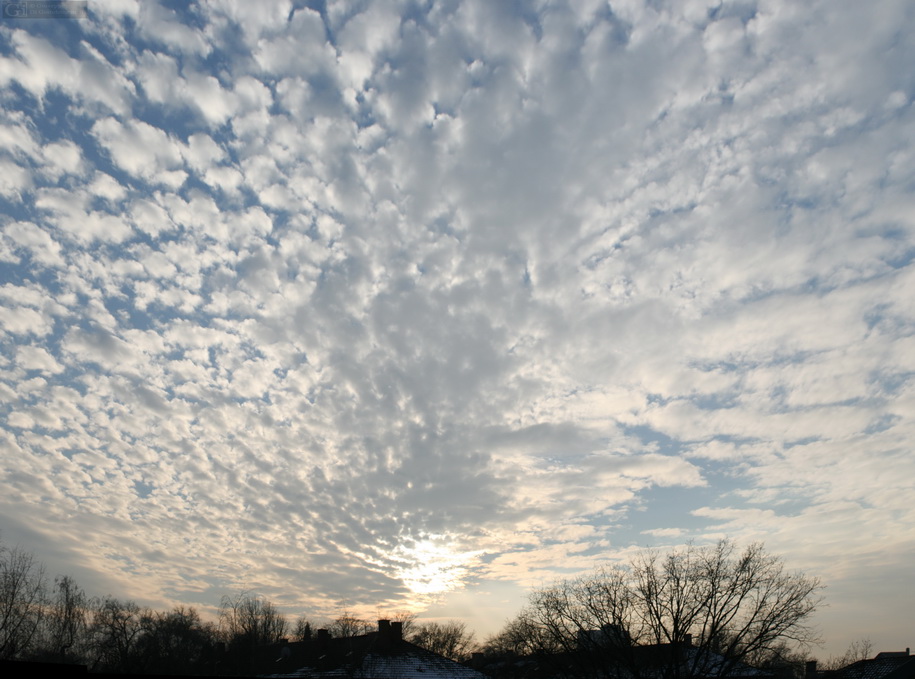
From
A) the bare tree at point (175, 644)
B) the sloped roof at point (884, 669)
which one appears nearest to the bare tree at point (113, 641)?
the bare tree at point (175, 644)

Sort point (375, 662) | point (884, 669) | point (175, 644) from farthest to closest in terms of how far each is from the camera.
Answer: point (175, 644) < point (884, 669) < point (375, 662)

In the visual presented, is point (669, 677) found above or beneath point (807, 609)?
beneath

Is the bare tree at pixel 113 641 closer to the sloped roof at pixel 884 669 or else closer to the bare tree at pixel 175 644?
the bare tree at pixel 175 644

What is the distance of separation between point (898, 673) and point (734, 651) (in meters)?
35.3

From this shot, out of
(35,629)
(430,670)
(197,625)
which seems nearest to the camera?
(430,670)

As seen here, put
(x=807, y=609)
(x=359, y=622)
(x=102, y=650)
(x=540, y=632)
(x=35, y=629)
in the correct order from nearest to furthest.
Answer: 1. (x=807, y=609)
2. (x=540, y=632)
3. (x=35, y=629)
4. (x=102, y=650)
5. (x=359, y=622)

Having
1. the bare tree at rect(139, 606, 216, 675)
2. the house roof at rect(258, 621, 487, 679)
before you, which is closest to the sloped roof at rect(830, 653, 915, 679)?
the house roof at rect(258, 621, 487, 679)

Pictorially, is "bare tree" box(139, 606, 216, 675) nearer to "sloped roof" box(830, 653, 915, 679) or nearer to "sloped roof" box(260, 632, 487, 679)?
"sloped roof" box(260, 632, 487, 679)

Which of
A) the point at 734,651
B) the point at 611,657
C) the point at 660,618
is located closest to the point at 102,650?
the point at 611,657

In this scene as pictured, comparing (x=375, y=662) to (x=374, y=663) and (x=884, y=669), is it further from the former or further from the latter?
(x=884, y=669)

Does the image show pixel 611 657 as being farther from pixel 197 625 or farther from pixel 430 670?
pixel 197 625

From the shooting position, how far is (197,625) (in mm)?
97375

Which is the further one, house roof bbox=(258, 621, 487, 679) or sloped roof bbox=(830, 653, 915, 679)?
sloped roof bbox=(830, 653, 915, 679)

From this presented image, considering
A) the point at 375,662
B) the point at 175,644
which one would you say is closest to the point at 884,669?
the point at 375,662
